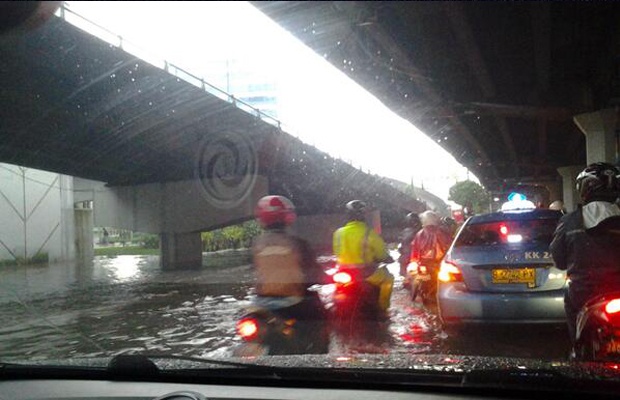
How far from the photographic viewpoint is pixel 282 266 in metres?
5.05

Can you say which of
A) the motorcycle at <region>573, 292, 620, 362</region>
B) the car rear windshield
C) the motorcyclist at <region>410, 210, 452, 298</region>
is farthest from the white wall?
the motorcycle at <region>573, 292, 620, 362</region>

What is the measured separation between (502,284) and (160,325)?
5.68 meters

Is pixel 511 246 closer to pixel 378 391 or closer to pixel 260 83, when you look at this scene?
pixel 378 391

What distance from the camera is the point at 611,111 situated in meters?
16.6

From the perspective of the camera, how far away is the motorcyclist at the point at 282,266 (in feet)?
16.4

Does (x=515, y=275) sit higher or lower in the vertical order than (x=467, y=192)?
lower

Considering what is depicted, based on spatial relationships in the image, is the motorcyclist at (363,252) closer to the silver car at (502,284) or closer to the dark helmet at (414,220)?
the silver car at (502,284)

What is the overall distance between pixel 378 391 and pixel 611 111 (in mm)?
15583

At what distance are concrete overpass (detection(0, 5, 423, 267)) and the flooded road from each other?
402 centimetres

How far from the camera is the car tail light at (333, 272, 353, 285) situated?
6852 millimetres

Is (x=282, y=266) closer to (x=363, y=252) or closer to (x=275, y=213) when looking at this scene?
(x=275, y=213)

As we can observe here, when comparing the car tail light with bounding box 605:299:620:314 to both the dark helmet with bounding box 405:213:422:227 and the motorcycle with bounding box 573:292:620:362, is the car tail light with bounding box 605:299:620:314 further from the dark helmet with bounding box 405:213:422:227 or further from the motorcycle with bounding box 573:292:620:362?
the dark helmet with bounding box 405:213:422:227

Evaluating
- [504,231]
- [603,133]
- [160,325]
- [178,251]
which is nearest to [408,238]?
[504,231]

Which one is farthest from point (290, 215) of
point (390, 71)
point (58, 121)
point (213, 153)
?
point (213, 153)
